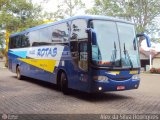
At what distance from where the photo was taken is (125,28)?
11.9 m

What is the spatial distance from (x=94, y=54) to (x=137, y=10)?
126ft

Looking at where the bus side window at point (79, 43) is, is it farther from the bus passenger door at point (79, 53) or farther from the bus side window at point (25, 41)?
the bus side window at point (25, 41)

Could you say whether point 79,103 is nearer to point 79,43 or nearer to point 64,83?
point 64,83

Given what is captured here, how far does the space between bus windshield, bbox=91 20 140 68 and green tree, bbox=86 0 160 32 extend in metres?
35.6

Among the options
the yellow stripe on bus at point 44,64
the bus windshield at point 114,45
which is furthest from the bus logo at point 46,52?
the bus windshield at point 114,45

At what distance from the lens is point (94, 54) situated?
10.7 metres

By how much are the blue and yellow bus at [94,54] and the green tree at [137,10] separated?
34489mm

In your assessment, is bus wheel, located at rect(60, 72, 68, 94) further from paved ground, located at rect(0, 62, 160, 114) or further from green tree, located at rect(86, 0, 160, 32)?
green tree, located at rect(86, 0, 160, 32)

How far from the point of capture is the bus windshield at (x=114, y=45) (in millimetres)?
10812

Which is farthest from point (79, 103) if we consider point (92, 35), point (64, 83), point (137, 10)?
point (137, 10)

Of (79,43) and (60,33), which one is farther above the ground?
(60,33)

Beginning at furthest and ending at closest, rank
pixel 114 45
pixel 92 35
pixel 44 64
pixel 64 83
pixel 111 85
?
pixel 44 64
pixel 64 83
pixel 114 45
pixel 111 85
pixel 92 35

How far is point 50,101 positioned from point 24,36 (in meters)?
9.04

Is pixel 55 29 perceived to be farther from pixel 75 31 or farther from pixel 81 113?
pixel 81 113
